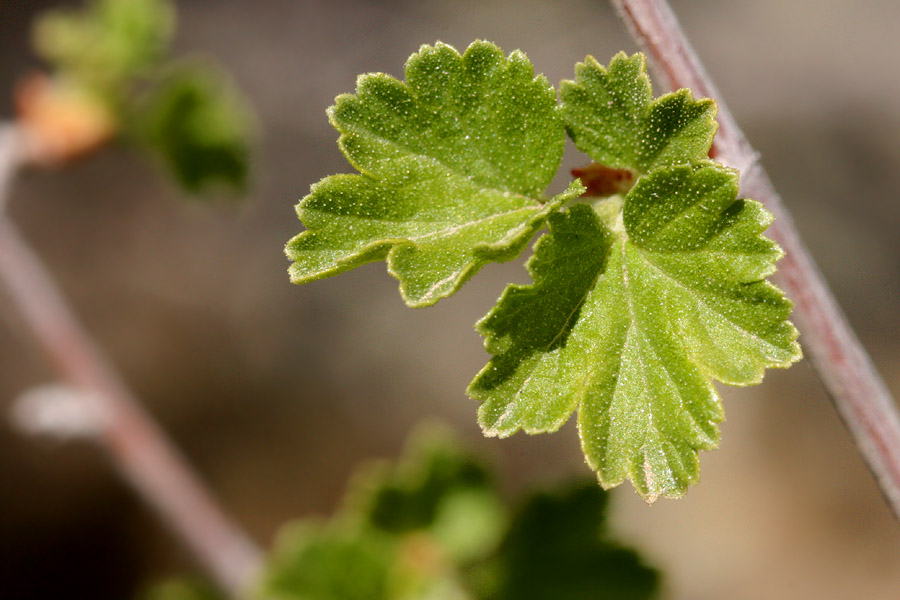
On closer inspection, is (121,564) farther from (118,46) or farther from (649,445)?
(649,445)

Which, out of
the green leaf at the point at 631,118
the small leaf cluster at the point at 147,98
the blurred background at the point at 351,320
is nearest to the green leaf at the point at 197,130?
the small leaf cluster at the point at 147,98

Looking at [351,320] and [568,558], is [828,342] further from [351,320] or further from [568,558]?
[351,320]

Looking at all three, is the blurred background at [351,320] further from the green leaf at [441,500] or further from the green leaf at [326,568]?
the green leaf at [326,568]

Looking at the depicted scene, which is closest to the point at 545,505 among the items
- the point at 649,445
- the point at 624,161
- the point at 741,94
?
the point at 649,445

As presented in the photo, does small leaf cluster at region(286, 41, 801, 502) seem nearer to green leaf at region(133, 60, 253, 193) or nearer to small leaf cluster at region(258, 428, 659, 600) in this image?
small leaf cluster at region(258, 428, 659, 600)

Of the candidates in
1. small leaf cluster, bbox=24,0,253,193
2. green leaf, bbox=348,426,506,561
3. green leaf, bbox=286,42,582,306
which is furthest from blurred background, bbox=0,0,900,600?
green leaf, bbox=286,42,582,306

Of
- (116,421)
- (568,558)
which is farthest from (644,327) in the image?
(116,421)
